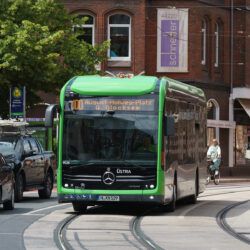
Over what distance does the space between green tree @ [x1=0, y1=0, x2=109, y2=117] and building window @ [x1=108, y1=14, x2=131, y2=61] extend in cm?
718

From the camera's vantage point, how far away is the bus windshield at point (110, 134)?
62.2 feet

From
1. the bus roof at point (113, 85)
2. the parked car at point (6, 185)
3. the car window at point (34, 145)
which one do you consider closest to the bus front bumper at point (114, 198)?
the parked car at point (6, 185)

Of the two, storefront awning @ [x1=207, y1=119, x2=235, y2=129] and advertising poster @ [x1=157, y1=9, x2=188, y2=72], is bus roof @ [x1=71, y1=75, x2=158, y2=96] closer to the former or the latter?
advertising poster @ [x1=157, y1=9, x2=188, y2=72]

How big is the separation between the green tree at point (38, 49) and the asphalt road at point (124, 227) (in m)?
10.2

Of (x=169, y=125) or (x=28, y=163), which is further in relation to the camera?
(x=28, y=163)

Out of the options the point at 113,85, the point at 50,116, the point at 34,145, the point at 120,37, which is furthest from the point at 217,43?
the point at 50,116

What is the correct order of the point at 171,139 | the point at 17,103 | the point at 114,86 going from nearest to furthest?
the point at 114,86 < the point at 171,139 < the point at 17,103

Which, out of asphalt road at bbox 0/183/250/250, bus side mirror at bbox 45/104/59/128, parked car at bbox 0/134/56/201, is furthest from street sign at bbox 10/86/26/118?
bus side mirror at bbox 45/104/59/128

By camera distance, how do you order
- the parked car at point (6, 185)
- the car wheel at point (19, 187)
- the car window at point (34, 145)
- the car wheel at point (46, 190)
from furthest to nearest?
the car wheel at point (46, 190) < the car window at point (34, 145) < the car wheel at point (19, 187) < the parked car at point (6, 185)

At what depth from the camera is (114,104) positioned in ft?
62.8

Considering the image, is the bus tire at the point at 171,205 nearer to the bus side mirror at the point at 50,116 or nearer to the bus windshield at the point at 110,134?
the bus windshield at the point at 110,134

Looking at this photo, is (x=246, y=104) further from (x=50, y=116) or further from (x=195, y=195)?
(x=50, y=116)

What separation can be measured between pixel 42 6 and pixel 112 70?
10196 mm

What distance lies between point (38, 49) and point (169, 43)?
469 inches
